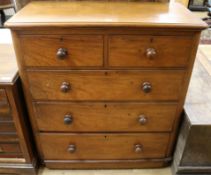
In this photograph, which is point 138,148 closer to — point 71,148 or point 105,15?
point 71,148

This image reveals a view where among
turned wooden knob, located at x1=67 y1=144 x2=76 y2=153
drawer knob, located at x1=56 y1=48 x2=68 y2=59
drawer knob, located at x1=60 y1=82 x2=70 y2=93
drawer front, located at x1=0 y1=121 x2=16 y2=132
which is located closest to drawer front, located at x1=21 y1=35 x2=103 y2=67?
drawer knob, located at x1=56 y1=48 x2=68 y2=59

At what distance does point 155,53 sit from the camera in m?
1.01

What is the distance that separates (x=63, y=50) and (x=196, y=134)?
34.3 inches

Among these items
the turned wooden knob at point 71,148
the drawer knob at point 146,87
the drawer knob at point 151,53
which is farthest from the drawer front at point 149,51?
the turned wooden knob at point 71,148

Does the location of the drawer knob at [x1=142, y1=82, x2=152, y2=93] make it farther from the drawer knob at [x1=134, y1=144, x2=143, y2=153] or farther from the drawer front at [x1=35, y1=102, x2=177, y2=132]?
the drawer knob at [x1=134, y1=144, x2=143, y2=153]

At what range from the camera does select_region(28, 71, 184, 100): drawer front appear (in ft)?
3.55

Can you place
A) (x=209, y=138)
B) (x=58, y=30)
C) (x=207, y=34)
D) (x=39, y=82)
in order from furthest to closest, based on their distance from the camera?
(x=207, y=34) → (x=209, y=138) → (x=39, y=82) → (x=58, y=30)

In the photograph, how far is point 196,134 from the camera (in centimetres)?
121

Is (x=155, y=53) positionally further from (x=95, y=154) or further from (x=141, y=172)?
(x=141, y=172)

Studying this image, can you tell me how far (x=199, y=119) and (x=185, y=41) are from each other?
466 millimetres

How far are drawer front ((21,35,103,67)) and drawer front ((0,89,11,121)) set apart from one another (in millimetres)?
226

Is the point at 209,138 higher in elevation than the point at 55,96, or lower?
lower

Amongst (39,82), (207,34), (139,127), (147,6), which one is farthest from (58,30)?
(207,34)

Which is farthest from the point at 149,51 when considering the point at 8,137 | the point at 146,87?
the point at 8,137
